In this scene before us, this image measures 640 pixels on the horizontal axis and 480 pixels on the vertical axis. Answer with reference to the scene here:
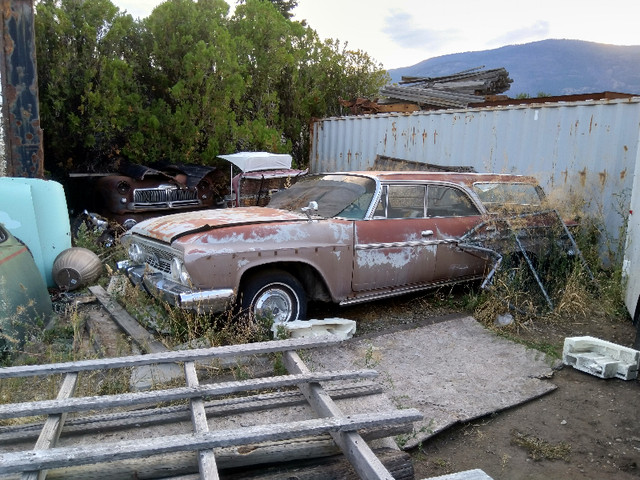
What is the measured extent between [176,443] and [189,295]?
223cm

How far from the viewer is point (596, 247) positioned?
23.4ft

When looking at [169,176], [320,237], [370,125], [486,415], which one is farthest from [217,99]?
[486,415]

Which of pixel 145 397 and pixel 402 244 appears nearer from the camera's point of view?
pixel 145 397

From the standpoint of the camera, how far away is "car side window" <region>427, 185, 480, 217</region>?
5773 millimetres

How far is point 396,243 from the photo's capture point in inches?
213

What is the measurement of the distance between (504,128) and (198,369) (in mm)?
6409

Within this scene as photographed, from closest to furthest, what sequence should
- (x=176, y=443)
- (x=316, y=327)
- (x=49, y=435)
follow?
(x=176, y=443)
(x=49, y=435)
(x=316, y=327)

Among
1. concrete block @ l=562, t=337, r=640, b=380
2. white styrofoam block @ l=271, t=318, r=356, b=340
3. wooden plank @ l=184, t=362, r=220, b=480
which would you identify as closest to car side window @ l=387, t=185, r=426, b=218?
white styrofoam block @ l=271, t=318, r=356, b=340

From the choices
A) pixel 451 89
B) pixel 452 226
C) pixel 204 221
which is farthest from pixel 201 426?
pixel 451 89

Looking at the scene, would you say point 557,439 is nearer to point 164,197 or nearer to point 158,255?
point 158,255

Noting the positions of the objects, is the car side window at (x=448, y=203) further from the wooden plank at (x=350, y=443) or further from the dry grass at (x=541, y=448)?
the wooden plank at (x=350, y=443)

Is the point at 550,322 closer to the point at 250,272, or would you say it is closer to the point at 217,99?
the point at 250,272

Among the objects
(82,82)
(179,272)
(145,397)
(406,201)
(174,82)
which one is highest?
(174,82)

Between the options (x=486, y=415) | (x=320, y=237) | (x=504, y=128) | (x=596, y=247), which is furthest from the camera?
(x=504, y=128)
